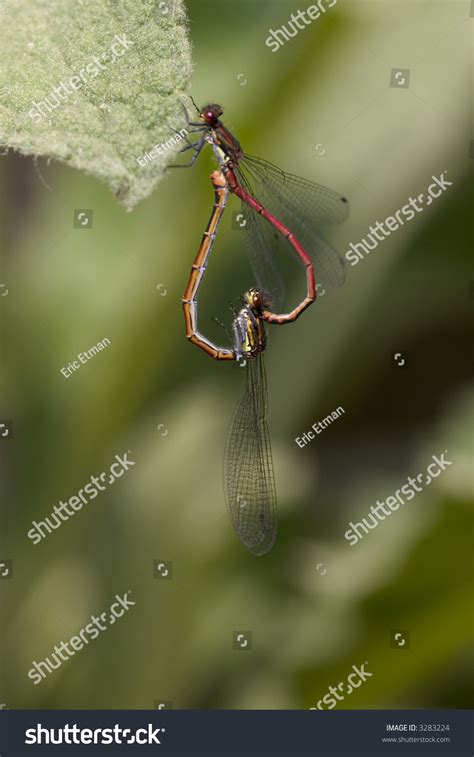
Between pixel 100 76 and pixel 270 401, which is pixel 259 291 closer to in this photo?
pixel 270 401

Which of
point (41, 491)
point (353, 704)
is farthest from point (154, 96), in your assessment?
point (353, 704)

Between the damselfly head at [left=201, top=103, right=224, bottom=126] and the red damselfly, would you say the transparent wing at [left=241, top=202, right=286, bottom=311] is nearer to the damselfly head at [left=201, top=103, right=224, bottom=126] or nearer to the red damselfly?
the red damselfly

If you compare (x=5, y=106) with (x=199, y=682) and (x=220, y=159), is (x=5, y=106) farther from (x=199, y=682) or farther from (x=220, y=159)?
(x=199, y=682)

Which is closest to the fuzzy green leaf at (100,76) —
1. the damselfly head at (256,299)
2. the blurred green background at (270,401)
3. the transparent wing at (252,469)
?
the blurred green background at (270,401)

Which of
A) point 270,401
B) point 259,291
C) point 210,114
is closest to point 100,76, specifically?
point 210,114

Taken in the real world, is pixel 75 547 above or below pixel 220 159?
below

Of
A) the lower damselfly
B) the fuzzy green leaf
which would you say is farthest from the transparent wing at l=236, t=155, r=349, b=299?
the fuzzy green leaf

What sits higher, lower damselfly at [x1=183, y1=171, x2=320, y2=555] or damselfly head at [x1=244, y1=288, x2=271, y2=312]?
damselfly head at [x1=244, y1=288, x2=271, y2=312]
